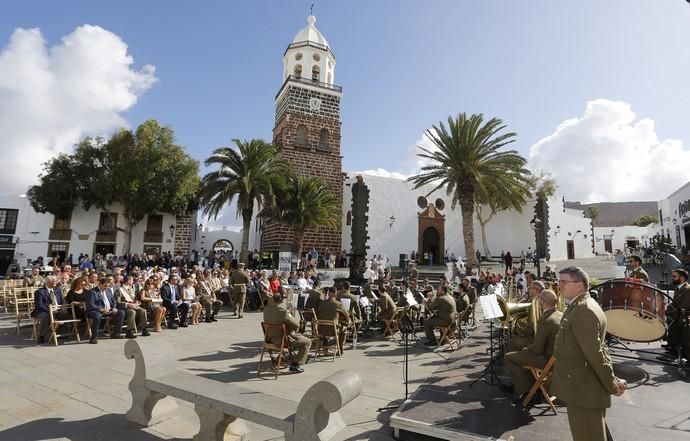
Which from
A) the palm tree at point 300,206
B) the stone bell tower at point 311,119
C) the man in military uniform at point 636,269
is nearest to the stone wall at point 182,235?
the stone bell tower at point 311,119

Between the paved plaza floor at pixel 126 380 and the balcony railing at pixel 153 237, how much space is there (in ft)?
58.4

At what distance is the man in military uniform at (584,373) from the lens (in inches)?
104

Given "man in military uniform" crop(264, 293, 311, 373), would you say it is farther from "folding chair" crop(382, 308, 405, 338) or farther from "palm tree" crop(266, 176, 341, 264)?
"palm tree" crop(266, 176, 341, 264)

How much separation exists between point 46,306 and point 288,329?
5.33 metres

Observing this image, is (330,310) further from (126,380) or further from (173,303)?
(173,303)

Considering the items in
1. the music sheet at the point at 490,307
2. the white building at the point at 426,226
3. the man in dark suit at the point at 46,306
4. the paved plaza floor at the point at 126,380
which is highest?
the white building at the point at 426,226

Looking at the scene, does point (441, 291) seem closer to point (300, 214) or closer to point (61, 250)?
point (300, 214)

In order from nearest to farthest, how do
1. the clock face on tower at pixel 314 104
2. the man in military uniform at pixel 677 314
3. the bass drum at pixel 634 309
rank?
the bass drum at pixel 634 309 → the man in military uniform at pixel 677 314 → the clock face on tower at pixel 314 104

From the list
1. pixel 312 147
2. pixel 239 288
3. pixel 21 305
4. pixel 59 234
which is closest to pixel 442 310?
pixel 239 288

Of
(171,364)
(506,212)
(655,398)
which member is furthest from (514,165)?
(171,364)

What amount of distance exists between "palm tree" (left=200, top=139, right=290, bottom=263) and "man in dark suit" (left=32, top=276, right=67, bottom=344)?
1202cm

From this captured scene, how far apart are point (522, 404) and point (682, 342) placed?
13.0ft

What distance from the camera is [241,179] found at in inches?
787

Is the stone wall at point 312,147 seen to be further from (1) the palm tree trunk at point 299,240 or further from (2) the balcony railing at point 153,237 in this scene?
(2) the balcony railing at point 153,237
